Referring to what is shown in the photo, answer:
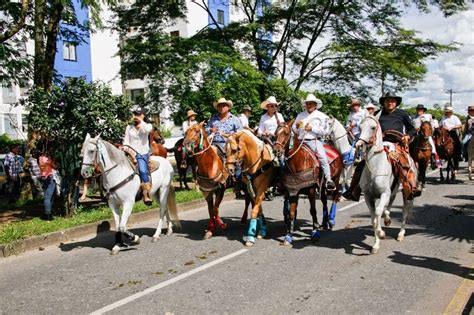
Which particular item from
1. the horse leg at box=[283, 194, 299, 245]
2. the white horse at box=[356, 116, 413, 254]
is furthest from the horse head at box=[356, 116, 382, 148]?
the horse leg at box=[283, 194, 299, 245]

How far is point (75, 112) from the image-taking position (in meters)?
10.2

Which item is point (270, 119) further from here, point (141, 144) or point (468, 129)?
point (468, 129)

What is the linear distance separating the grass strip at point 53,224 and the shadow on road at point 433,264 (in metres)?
6.63

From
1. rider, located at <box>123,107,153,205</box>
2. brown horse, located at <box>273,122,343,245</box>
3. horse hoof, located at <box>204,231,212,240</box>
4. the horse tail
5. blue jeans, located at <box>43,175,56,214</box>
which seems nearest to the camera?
brown horse, located at <box>273,122,343,245</box>

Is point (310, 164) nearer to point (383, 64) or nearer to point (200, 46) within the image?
point (200, 46)

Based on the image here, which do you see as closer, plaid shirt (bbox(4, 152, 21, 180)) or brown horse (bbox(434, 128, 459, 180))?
plaid shirt (bbox(4, 152, 21, 180))

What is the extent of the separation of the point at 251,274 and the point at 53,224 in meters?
5.43

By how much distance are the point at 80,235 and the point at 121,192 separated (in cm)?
233

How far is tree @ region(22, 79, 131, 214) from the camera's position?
10375mm

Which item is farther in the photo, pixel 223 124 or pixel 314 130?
pixel 223 124

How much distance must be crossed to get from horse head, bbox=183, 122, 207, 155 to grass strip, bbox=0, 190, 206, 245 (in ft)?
11.5

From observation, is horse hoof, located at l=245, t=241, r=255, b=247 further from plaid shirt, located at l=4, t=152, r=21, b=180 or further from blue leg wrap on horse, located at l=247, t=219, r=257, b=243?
plaid shirt, located at l=4, t=152, r=21, b=180

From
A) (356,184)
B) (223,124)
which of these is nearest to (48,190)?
(223,124)

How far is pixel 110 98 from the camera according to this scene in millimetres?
10688
